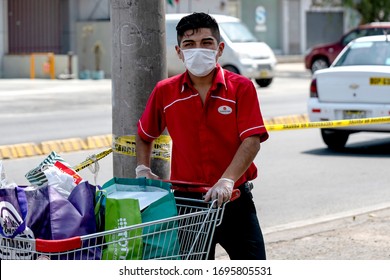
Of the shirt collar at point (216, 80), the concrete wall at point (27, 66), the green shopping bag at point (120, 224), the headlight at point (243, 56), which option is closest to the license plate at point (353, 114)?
the shirt collar at point (216, 80)

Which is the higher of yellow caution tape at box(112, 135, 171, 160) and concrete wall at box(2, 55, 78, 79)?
yellow caution tape at box(112, 135, 171, 160)

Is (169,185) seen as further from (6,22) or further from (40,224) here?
(6,22)

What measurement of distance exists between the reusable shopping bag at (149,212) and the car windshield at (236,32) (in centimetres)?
2351

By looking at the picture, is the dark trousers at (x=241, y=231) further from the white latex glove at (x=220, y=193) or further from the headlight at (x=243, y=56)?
the headlight at (x=243, y=56)

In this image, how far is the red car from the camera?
1209 inches

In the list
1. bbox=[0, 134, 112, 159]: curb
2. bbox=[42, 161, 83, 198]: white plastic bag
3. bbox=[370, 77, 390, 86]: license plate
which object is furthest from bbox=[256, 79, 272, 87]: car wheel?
bbox=[42, 161, 83, 198]: white plastic bag

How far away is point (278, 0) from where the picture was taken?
48719mm

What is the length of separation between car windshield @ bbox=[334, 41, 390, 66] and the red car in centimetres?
1584

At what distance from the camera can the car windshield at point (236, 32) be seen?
28047mm

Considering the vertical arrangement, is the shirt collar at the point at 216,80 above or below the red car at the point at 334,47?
above

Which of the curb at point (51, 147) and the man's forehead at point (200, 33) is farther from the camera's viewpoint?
the curb at point (51, 147)

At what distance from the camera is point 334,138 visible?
14680 mm

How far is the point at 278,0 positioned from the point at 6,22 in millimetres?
A: 18508

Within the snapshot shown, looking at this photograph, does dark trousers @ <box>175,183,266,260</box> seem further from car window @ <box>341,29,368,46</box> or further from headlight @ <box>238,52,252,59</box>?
car window @ <box>341,29,368,46</box>
